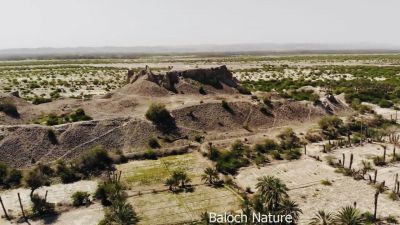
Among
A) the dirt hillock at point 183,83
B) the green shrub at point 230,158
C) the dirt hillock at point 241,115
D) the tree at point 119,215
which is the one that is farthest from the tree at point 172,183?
the dirt hillock at point 183,83

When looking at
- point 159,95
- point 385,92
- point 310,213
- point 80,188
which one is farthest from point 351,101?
point 80,188

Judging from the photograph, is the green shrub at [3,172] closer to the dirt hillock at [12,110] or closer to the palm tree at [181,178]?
the dirt hillock at [12,110]

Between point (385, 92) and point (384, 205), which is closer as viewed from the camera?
point (384, 205)

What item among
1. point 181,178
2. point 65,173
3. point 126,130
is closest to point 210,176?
point 181,178

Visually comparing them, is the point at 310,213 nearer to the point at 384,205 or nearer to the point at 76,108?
the point at 384,205

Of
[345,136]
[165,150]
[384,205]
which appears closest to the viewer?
[384,205]

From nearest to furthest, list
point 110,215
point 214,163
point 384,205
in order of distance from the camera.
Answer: point 110,215 → point 384,205 → point 214,163
